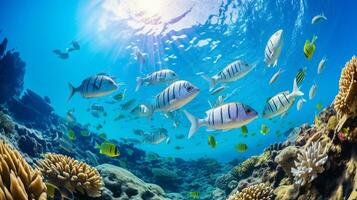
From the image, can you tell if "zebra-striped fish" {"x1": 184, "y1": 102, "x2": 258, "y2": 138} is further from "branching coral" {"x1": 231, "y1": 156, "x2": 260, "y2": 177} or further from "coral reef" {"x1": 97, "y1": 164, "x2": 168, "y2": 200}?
"branching coral" {"x1": 231, "y1": 156, "x2": 260, "y2": 177}

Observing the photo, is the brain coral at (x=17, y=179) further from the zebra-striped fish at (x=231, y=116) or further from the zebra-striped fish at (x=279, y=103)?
the zebra-striped fish at (x=279, y=103)

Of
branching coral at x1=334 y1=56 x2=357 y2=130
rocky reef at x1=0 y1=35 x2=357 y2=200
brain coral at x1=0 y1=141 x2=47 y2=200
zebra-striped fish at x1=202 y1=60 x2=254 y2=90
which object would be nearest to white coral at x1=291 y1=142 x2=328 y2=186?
rocky reef at x1=0 y1=35 x2=357 y2=200

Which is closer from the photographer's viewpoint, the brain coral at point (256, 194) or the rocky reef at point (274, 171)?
the rocky reef at point (274, 171)

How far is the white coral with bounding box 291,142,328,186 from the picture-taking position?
4481mm

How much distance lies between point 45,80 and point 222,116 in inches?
1739

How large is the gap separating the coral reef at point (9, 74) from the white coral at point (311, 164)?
21.2 metres

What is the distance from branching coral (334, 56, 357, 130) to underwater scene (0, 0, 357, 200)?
0.06ft

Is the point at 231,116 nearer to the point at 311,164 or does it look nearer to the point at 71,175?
the point at 311,164

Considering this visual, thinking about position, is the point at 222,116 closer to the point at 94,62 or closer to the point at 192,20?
the point at 192,20

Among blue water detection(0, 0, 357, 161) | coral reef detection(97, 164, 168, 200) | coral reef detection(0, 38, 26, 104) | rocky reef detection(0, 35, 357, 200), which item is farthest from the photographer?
blue water detection(0, 0, 357, 161)

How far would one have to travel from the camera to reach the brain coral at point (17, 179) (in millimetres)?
2805

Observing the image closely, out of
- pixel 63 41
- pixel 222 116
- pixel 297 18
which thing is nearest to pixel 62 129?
pixel 63 41

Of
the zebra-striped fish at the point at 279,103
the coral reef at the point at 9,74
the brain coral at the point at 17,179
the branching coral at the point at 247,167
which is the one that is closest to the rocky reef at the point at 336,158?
the zebra-striped fish at the point at 279,103

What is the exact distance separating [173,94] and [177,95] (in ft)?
0.24
